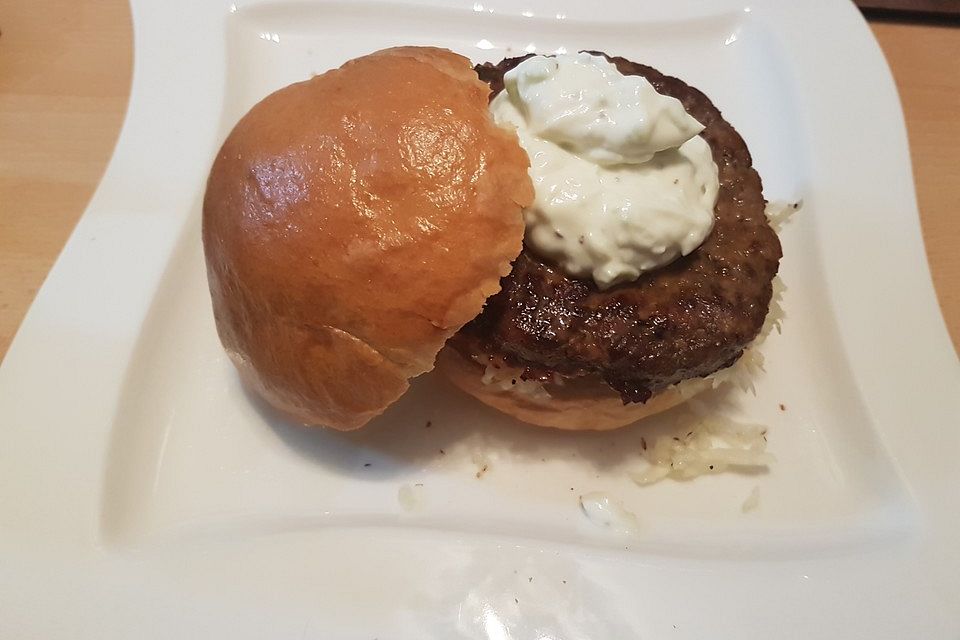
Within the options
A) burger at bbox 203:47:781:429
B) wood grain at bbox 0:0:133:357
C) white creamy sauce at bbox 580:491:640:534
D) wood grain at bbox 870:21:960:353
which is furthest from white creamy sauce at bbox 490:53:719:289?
wood grain at bbox 0:0:133:357

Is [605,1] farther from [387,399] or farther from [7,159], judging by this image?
[7,159]

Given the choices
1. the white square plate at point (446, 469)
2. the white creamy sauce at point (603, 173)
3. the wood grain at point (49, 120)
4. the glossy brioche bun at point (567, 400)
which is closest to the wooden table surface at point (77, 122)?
the wood grain at point (49, 120)

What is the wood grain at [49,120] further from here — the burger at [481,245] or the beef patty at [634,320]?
the beef patty at [634,320]

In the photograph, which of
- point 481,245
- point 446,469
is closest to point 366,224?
point 481,245

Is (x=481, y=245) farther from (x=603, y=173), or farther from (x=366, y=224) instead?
(x=603, y=173)

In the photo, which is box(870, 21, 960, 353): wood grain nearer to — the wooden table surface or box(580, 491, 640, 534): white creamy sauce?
the wooden table surface

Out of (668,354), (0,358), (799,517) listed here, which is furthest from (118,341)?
(799,517)

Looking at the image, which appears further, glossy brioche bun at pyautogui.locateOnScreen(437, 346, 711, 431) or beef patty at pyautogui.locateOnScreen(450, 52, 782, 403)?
glossy brioche bun at pyautogui.locateOnScreen(437, 346, 711, 431)
